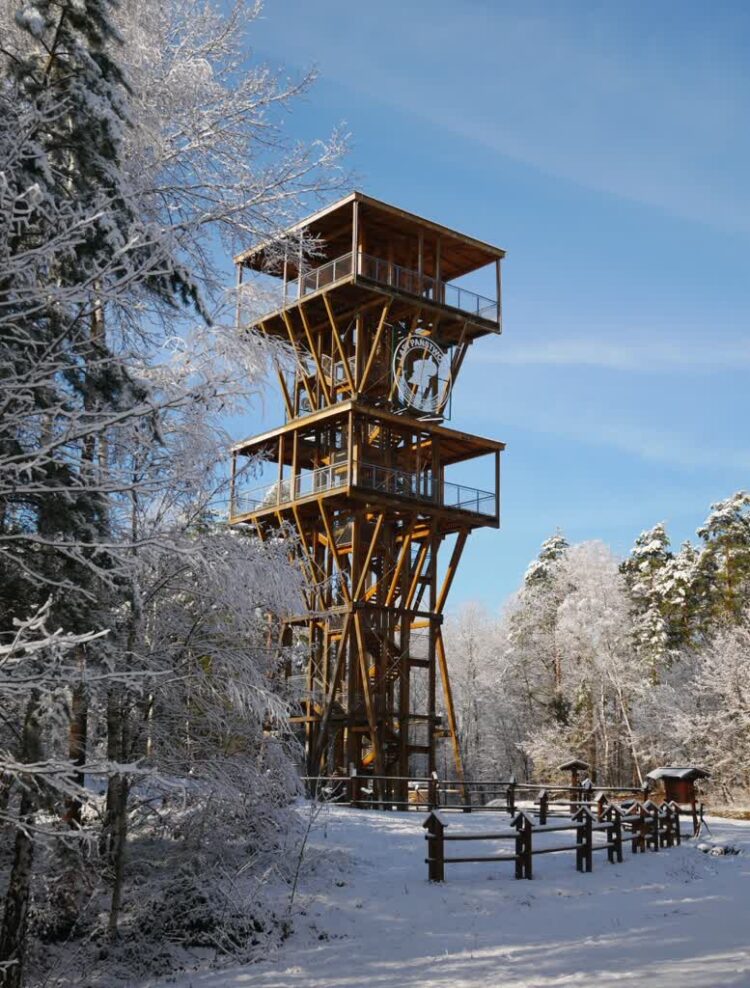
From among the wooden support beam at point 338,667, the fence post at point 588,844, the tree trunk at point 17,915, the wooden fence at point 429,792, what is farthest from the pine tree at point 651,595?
the tree trunk at point 17,915

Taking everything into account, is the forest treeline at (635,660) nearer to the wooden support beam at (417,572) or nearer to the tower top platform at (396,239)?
the wooden support beam at (417,572)

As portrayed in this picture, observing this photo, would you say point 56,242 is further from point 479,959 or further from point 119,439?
point 479,959

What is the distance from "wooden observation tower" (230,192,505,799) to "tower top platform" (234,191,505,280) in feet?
0.20

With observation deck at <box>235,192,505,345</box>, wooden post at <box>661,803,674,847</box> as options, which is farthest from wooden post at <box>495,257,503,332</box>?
wooden post at <box>661,803,674,847</box>

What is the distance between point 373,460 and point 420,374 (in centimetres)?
327

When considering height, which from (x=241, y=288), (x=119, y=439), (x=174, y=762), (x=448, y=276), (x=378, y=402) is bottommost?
(x=174, y=762)

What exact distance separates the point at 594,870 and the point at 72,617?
11.7 meters

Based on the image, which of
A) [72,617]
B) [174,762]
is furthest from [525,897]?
[72,617]

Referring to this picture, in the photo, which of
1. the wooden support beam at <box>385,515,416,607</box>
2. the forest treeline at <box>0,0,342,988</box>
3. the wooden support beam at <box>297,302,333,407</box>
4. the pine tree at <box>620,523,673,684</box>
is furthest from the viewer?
the pine tree at <box>620,523,673,684</box>

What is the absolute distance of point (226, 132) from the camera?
Answer: 40.4 feet

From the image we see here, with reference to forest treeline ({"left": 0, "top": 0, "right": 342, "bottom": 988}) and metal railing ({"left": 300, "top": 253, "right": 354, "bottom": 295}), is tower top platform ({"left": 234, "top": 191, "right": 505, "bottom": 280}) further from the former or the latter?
forest treeline ({"left": 0, "top": 0, "right": 342, "bottom": 988})

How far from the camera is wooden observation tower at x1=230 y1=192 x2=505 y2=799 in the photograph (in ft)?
103

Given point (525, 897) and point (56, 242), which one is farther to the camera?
point (525, 897)

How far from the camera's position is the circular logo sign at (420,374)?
109 ft
